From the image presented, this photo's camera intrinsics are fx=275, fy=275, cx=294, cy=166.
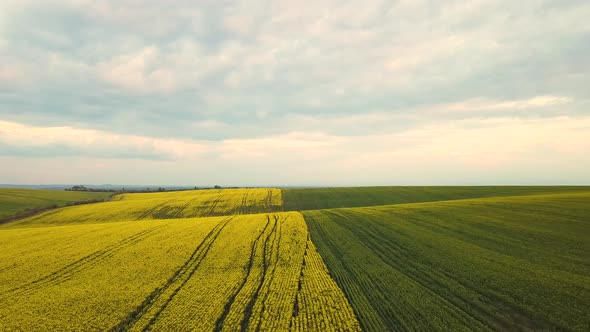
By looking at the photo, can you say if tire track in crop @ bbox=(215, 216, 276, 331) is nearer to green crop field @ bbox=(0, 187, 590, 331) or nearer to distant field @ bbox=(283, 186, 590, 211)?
green crop field @ bbox=(0, 187, 590, 331)

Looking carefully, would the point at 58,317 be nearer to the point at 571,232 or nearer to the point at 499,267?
the point at 499,267

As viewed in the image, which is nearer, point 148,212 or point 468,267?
point 468,267

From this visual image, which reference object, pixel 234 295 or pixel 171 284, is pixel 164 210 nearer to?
pixel 171 284

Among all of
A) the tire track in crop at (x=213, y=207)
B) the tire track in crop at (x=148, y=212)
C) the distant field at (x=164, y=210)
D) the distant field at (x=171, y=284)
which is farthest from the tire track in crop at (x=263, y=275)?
the tire track in crop at (x=148, y=212)

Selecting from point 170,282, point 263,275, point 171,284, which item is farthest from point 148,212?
point 263,275

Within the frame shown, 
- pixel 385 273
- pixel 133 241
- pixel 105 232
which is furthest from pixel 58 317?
pixel 105 232

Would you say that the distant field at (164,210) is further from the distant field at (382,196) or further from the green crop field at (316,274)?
the green crop field at (316,274)
